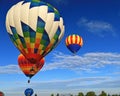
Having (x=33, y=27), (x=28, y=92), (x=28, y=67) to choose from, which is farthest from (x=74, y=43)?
(x=33, y=27)

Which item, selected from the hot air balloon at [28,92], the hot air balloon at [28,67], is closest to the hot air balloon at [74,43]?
the hot air balloon at [28,67]

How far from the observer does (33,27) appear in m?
46.7

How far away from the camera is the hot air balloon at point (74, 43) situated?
66125 millimetres

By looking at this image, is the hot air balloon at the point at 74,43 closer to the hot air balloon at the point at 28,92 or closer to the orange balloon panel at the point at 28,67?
the orange balloon panel at the point at 28,67

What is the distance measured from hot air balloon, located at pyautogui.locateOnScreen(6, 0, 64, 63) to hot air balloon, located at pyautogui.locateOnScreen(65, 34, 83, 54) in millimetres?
17642

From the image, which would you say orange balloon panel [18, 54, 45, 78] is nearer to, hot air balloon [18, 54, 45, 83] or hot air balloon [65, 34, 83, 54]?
hot air balloon [18, 54, 45, 83]

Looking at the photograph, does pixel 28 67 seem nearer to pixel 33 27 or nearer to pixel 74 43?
pixel 74 43

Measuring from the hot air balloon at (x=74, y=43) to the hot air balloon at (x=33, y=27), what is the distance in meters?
17.6

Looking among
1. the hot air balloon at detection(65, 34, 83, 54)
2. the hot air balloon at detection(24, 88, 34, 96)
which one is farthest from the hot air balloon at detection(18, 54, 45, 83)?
the hot air balloon at detection(24, 88, 34, 96)

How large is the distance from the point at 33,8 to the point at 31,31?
10.4 feet

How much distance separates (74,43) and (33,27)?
21.4 meters

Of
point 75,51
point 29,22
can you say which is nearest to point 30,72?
point 75,51

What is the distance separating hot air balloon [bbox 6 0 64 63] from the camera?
46906 millimetres

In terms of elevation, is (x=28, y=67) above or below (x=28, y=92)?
above
